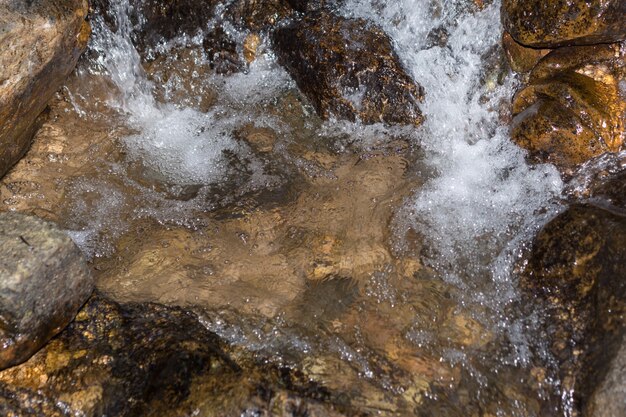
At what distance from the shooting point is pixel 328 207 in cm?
374

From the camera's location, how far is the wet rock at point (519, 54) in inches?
161

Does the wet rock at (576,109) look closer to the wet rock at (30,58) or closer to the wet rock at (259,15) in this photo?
the wet rock at (259,15)

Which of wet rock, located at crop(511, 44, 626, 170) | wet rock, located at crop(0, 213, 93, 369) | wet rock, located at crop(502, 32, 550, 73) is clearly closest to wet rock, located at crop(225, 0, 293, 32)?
wet rock, located at crop(502, 32, 550, 73)

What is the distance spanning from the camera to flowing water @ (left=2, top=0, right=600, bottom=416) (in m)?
2.98

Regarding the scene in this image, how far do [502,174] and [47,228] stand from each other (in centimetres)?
269

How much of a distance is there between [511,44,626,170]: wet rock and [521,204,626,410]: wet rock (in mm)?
479

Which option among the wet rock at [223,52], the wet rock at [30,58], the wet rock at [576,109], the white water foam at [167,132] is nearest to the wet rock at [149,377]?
the white water foam at [167,132]

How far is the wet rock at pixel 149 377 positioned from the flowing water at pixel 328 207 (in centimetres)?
15

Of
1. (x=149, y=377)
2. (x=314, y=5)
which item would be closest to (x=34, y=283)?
(x=149, y=377)

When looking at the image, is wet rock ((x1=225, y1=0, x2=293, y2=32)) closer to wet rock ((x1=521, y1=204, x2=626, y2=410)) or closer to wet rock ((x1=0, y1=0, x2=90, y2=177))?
wet rock ((x1=0, y1=0, x2=90, y2=177))

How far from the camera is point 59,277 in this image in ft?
9.20

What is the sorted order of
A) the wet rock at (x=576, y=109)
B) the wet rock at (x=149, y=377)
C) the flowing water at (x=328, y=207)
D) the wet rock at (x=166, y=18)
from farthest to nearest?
1. the wet rock at (x=166, y=18)
2. the wet rock at (x=576, y=109)
3. the flowing water at (x=328, y=207)
4. the wet rock at (x=149, y=377)

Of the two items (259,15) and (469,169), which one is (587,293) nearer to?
(469,169)

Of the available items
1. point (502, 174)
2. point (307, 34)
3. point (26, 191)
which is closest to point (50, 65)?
point (26, 191)
